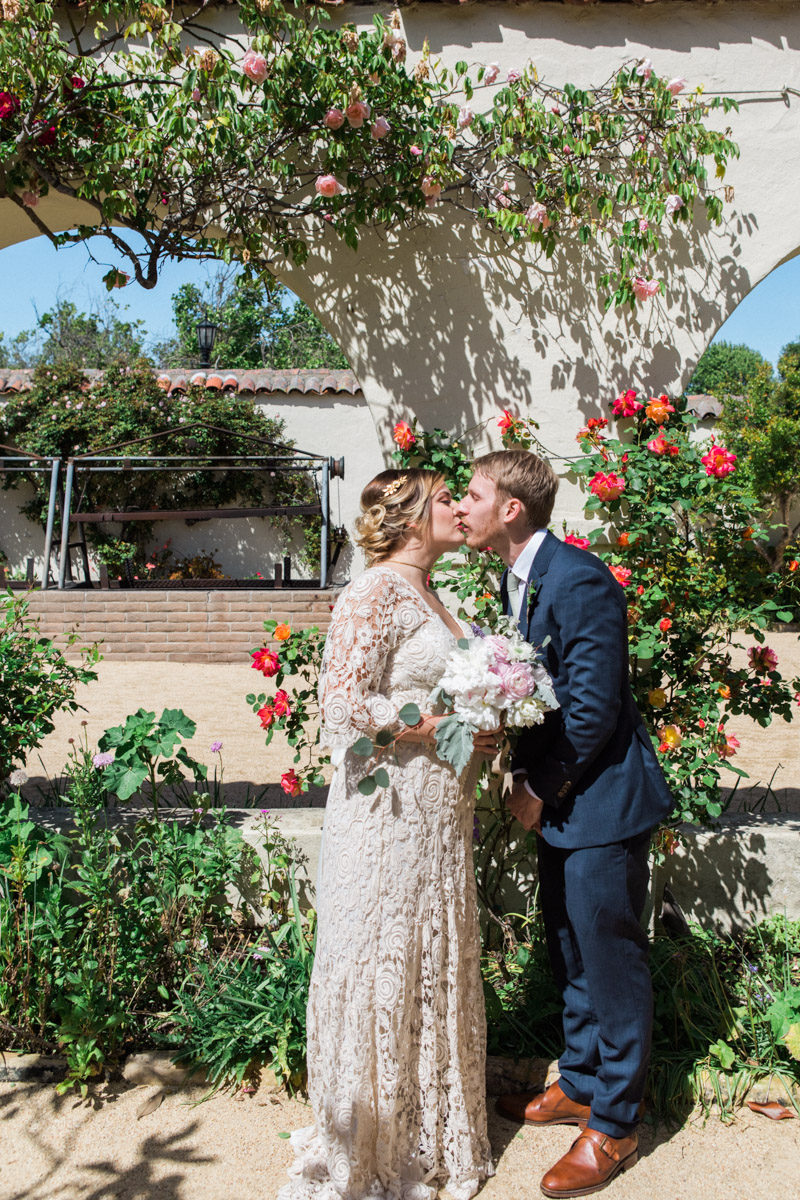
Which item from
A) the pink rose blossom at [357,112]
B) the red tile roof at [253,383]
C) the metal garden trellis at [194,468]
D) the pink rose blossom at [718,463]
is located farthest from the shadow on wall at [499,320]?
the red tile roof at [253,383]

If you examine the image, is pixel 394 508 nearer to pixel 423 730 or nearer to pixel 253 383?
pixel 423 730

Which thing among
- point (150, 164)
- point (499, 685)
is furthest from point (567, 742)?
point (150, 164)

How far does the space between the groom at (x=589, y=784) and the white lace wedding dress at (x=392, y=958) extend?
242mm

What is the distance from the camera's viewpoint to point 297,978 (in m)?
2.82

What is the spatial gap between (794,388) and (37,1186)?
42.3 feet

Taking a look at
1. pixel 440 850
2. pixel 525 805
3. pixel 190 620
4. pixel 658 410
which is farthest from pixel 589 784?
pixel 190 620

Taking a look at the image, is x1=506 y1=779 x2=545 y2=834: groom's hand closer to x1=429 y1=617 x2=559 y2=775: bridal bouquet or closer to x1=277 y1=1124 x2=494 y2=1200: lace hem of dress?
x1=429 y1=617 x2=559 y2=775: bridal bouquet

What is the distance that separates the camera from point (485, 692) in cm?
201

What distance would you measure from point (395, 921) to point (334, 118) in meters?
2.83

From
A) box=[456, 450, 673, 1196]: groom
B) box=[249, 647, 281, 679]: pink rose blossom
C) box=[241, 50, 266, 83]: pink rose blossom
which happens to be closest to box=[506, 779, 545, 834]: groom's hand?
box=[456, 450, 673, 1196]: groom

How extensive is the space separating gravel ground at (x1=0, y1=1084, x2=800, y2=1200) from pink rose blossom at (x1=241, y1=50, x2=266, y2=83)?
11.2ft

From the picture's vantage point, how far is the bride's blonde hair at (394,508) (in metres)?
2.23

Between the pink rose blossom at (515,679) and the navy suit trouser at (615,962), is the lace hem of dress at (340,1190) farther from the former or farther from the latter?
the pink rose blossom at (515,679)

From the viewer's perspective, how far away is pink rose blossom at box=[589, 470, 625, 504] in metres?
3.44
